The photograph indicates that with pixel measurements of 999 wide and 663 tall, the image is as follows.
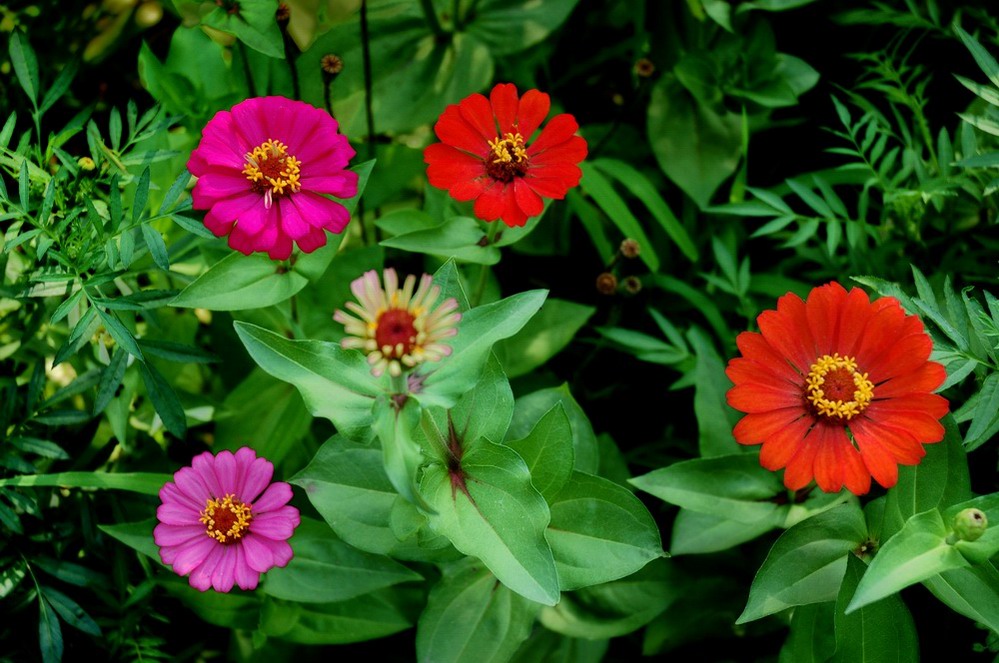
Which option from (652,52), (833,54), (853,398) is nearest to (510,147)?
(853,398)

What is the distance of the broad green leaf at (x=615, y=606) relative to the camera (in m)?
1.05

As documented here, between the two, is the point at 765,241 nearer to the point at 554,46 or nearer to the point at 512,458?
the point at 554,46

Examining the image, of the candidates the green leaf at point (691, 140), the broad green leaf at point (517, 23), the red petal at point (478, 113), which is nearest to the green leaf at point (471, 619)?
the red petal at point (478, 113)

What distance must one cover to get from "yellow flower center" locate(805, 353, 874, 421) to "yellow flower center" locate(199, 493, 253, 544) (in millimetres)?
567

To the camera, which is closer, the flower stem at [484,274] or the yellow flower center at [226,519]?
the yellow flower center at [226,519]

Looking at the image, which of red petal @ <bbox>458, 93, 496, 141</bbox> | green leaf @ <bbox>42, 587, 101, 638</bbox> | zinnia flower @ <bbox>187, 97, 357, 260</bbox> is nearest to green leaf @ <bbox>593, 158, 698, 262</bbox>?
red petal @ <bbox>458, 93, 496, 141</bbox>

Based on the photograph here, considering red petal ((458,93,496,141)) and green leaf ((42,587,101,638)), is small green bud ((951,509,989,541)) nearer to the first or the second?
red petal ((458,93,496,141))

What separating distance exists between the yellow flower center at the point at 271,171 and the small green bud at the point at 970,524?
26.1 inches

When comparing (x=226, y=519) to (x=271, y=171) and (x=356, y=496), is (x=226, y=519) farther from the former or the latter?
(x=271, y=171)

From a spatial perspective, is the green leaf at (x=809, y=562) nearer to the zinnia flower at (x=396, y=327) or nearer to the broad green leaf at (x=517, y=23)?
the zinnia flower at (x=396, y=327)

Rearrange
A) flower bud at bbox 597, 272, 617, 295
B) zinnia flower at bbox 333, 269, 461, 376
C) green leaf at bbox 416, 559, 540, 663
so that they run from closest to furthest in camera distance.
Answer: zinnia flower at bbox 333, 269, 461, 376 < green leaf at bbox 416, 559, 540, 663 < flower bud at bbox 597, 272, 617, 295

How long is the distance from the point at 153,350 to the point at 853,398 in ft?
2.39

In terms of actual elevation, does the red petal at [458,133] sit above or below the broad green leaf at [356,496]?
above

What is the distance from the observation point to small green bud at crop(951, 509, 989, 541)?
Result: 2.31ft
